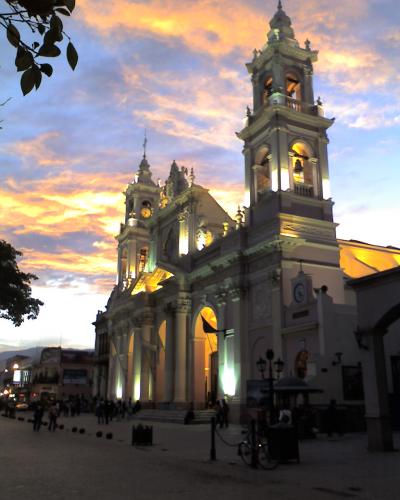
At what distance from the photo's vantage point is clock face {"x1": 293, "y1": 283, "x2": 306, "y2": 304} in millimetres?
30750

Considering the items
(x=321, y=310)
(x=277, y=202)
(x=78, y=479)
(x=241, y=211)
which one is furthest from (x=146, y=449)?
(x=241, y=211)

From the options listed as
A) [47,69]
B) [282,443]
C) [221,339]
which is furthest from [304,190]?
[47,69]

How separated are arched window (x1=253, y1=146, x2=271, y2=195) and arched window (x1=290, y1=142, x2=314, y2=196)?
6.20ft

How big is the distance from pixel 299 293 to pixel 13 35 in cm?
2838

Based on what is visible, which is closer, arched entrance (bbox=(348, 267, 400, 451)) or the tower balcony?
arched entrance (bbox=(348, 267, 400, 451))

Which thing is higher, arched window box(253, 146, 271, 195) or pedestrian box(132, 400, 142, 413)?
arched window box(253, 146, 271, 195)

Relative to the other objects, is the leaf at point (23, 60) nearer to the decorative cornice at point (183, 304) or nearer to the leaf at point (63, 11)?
the leaf at point (63, 11)

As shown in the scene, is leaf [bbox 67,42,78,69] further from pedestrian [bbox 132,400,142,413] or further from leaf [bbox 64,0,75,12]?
pedestrian [bbox 132,400,142,413]

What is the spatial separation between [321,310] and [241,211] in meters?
12.1

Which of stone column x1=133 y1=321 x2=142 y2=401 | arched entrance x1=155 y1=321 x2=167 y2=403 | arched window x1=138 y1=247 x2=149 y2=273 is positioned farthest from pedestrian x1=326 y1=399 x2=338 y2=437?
arched window x1=138 y1=247 x2=149 y2=273

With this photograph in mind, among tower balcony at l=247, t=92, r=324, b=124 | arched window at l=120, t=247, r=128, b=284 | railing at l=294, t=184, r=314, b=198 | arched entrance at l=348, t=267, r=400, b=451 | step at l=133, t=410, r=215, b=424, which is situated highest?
tower balcony at l=247, t=92, r=324, b=124

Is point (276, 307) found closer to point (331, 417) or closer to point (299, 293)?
point (299, 293)

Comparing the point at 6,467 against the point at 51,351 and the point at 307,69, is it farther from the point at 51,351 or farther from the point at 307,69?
the point at 51,351

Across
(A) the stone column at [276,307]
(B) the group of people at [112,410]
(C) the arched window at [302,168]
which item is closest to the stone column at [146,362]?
(B) the group of people at [112,410]
